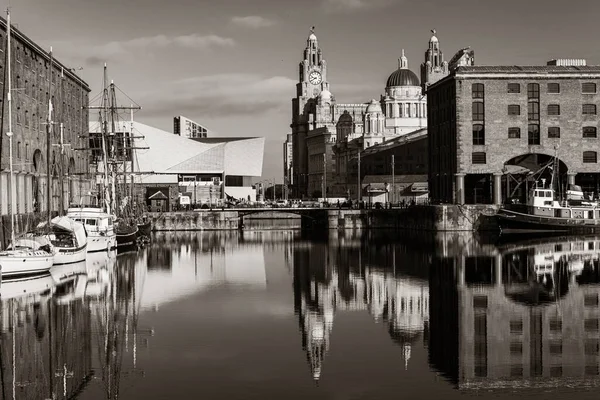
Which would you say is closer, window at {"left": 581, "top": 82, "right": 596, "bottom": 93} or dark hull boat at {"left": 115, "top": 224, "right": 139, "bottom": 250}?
dark hull boat at {"left": 115, "top": 224, "right": 139, "bottom": 250}

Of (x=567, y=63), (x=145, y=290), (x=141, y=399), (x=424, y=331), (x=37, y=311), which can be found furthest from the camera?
(x=567, y=63)

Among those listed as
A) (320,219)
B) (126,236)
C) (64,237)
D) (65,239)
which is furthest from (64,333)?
(320,219)

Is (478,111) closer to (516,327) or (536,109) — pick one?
(536,109)

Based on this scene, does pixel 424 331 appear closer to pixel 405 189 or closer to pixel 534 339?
pixel 534 339

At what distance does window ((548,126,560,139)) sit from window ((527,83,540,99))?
12.2ft

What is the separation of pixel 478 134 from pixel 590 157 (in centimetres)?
1266

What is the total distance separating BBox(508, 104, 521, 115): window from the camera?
102 meters

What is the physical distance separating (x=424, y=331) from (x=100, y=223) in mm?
45598

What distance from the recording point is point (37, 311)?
38969mm

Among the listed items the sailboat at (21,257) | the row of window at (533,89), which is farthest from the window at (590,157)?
the sailboat at (21,257)

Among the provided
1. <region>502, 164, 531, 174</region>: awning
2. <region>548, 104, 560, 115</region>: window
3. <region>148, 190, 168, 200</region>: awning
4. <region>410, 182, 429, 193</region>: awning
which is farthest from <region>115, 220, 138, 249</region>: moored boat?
<region>410, 182, 429, 193</region>: awning

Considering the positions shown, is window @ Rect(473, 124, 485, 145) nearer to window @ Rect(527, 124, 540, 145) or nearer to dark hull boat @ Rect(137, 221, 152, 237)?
window @ Rect(527, 124, 540, 145)

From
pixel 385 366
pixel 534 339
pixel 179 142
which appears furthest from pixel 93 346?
pixel 179 142

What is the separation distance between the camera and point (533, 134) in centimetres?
10212
